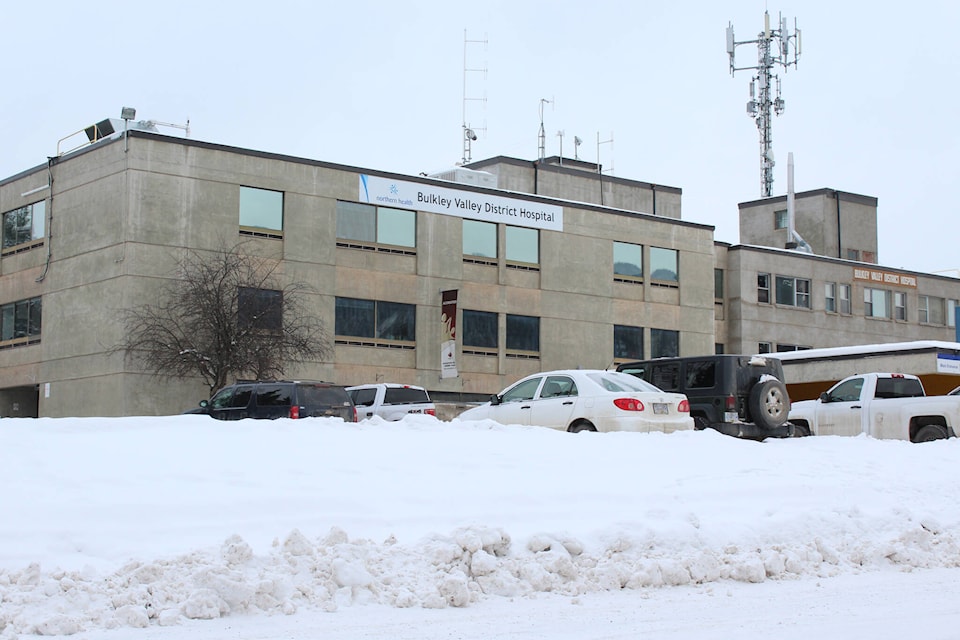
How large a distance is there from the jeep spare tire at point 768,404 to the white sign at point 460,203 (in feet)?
72.6

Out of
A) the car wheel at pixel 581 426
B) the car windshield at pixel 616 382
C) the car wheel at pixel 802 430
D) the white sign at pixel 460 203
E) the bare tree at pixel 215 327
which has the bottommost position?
the car wheel at pixel 802 430

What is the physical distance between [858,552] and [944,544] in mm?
1261

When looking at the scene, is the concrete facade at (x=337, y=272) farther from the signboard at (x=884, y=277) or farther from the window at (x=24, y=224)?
the signboard at (x=884, y=277)

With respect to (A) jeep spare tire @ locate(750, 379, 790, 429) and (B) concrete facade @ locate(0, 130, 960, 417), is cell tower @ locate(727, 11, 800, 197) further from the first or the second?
(A) jeep spare tire @ locate(750, 379, 790, 429)

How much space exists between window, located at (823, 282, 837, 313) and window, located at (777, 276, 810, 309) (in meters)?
1.06

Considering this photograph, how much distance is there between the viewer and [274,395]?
2231 centimetres

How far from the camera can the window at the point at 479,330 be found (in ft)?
138

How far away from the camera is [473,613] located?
8.50m

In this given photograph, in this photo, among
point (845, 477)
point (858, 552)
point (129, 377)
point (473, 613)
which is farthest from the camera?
point (129, 377)

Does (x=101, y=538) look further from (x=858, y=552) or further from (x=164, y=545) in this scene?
(x=858, y=552)

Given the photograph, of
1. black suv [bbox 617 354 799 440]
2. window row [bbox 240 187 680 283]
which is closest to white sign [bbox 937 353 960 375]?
black suv [bbox 617 354 799 440]

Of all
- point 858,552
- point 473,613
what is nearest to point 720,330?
point 858,552

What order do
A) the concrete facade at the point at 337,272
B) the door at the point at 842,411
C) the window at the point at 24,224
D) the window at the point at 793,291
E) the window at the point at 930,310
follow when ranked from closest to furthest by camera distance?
the door at the point at 842,411
the concrete facade at the point at 337,272
the window at the point at 24,224
the window at the point at 793,291
the window at the point at 930,310

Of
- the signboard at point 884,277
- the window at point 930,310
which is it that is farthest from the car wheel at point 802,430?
the window at point 930,310
